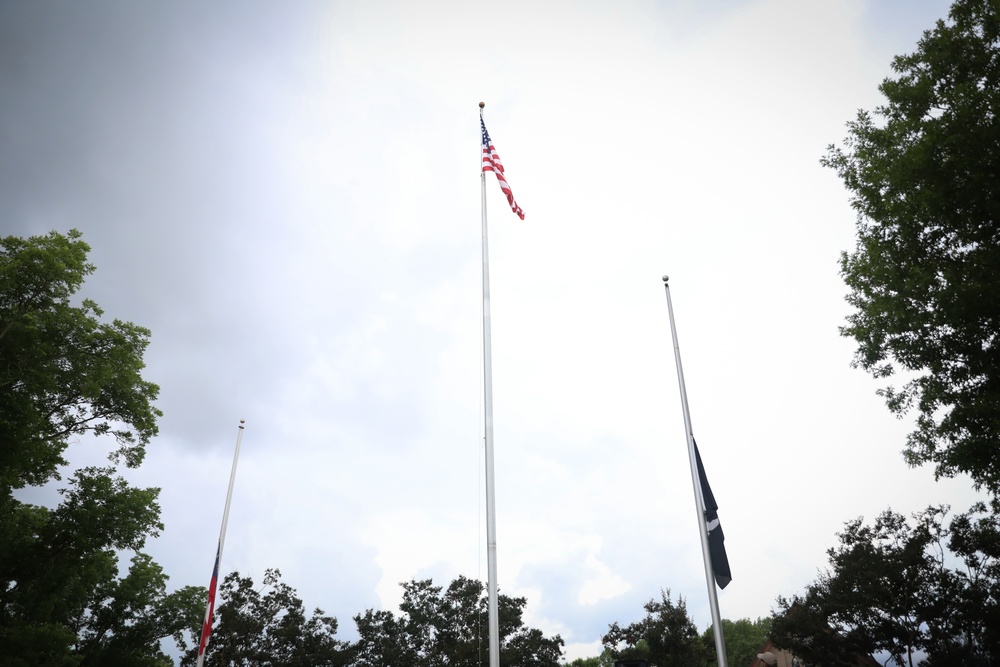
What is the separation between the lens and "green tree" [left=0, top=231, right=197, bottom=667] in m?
17.7

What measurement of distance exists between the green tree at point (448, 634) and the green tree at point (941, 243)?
4235 cm

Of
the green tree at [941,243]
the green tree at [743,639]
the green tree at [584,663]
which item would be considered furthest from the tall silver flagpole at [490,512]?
the green tree at [743,639]

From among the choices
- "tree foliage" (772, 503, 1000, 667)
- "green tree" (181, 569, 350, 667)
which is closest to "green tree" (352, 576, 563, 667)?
"green tree" (181, 569, 350, 667)

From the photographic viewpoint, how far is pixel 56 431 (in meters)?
20.2

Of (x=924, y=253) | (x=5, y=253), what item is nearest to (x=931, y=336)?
(x=924, y=253)

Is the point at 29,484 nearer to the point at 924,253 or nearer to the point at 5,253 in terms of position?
the point at 5,253

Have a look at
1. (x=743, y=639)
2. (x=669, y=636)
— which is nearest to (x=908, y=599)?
(x=669, y=636)

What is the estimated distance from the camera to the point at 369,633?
58188 mm

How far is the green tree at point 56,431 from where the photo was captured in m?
17.7

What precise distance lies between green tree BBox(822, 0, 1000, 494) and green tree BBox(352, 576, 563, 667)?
42352mm

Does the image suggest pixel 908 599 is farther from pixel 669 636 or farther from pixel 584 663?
pixel 584 663

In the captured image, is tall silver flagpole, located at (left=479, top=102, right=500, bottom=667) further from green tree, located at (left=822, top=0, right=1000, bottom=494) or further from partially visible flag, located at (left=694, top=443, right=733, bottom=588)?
green tree, located at (left=822, top=0, right=1000, bottom=494)

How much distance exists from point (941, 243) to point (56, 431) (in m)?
26.9

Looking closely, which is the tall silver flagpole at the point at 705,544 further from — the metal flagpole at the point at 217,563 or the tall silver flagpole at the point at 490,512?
the metal flagpole at the point at 217,563
